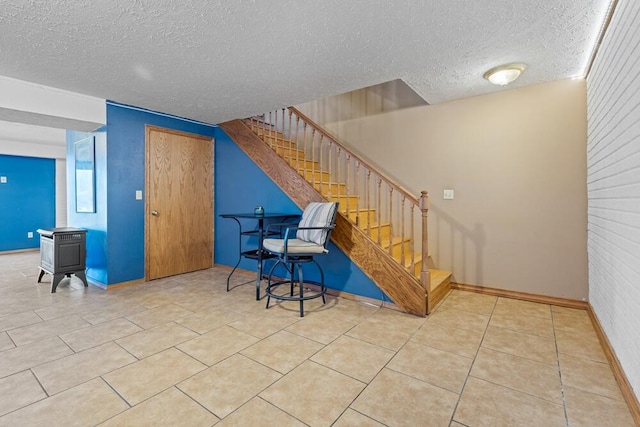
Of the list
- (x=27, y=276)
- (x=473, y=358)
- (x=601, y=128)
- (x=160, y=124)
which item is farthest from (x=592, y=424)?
(x=27, y=276)

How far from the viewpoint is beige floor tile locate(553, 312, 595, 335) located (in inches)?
99.0

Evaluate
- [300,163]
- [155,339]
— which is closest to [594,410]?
[155,339]

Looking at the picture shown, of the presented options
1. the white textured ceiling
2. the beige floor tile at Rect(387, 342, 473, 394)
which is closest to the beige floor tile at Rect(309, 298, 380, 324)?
the beige floor tile at Rect(387, 342, 473, 394)

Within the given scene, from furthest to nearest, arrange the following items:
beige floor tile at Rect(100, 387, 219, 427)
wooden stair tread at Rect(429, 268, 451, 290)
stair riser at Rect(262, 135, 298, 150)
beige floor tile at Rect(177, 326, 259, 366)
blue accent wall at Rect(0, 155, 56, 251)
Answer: blue accent wall at Rect(0, 155, 56, 251) < stair riser at Rect(262, 135, 298, 150) < wooden stair tread at Rect(429, 268, 451, 290) < beige floor tile at Rect(177, 326, 259, 366) < beige floor tile at Rect(100, 387, 219, 427)

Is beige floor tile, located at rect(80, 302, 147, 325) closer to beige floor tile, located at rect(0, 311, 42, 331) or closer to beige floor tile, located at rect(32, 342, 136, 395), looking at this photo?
beige floor tile, located at rect(0, 311, 42, 331)

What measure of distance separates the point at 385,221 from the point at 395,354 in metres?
2.08

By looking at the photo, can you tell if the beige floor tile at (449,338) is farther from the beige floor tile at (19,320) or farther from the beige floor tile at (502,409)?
the beige floor tile at (19,320)

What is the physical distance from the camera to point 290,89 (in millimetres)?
3232

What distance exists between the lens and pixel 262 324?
2664mm

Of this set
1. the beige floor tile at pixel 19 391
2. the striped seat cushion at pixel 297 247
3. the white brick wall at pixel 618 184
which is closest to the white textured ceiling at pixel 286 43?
the white brick wall at pixel 618 184

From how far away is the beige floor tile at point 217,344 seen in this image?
211 centimetres

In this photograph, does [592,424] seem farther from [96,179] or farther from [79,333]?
[96,179]

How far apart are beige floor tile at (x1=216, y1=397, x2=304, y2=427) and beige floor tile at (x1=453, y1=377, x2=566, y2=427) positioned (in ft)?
2.74

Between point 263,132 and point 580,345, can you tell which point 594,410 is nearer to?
point 580,345
